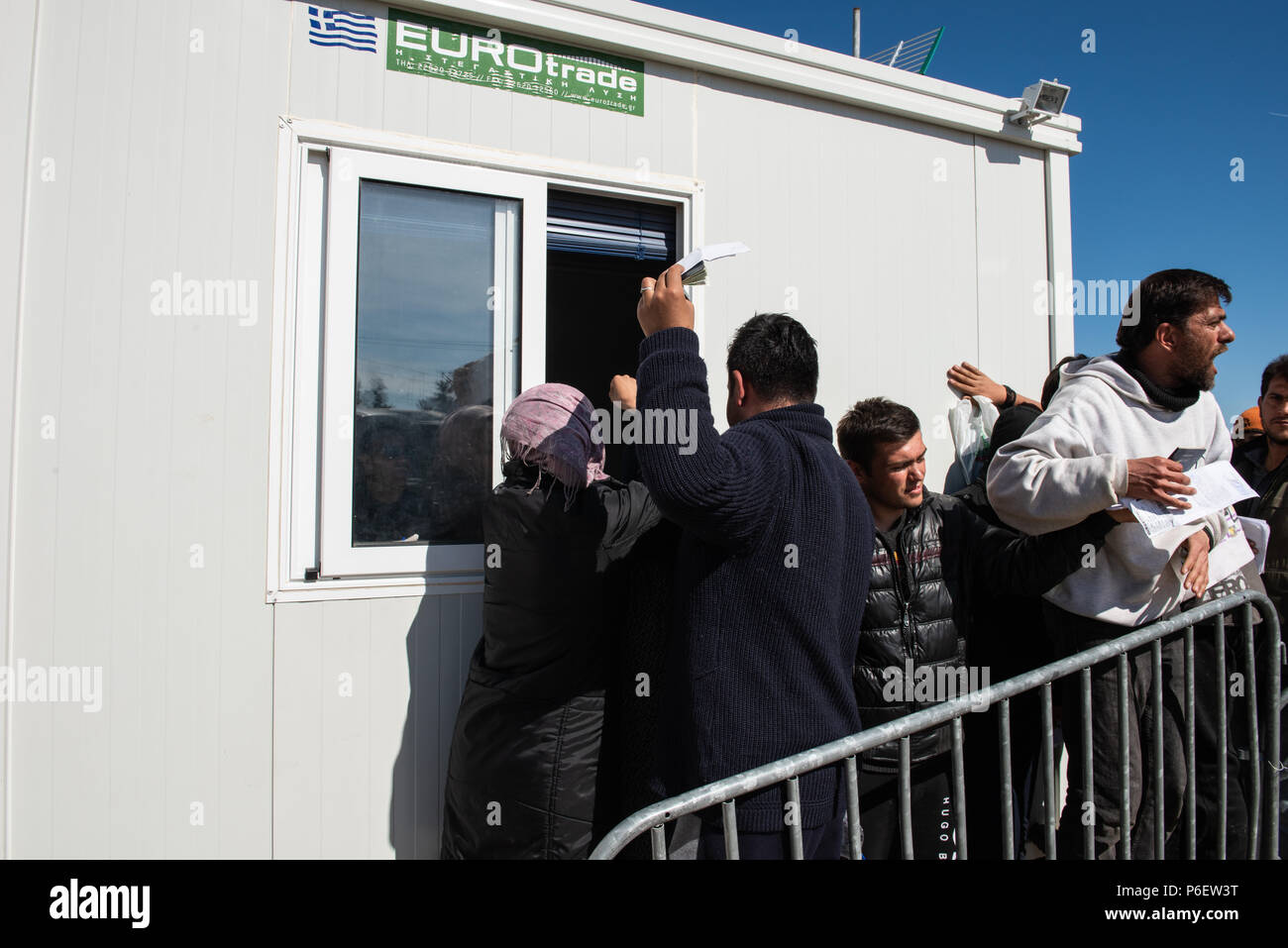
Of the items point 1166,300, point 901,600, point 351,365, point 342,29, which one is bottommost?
point 901,600

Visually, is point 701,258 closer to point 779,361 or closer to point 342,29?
point 779,361

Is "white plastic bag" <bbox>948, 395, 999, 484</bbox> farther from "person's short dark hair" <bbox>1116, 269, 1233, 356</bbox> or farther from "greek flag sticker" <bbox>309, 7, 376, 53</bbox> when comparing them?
"greek flag sticker" <bbox>309, 7, 376, 53</bbox>

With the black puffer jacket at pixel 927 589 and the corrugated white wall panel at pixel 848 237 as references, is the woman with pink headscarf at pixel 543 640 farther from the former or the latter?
the corrugated white wall panel at pixel 848 237

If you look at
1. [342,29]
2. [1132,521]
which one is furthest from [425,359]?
[1132,521]

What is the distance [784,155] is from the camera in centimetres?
341

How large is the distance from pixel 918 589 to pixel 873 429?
0.53m

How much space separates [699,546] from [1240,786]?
2114 mm

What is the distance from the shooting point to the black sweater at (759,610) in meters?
1.72

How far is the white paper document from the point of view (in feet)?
6.77

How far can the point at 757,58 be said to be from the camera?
3.32 m

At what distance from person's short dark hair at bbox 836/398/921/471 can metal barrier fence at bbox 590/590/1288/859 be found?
2.61 ft

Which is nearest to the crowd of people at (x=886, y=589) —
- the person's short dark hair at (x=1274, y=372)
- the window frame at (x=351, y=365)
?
the window frame at (x=351, y=365)

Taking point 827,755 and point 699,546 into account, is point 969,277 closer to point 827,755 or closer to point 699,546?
point 699,546

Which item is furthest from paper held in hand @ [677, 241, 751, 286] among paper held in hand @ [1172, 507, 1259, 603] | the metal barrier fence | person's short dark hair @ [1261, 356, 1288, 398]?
person's short dark hair @ [1261, 356, 1288, 398]
